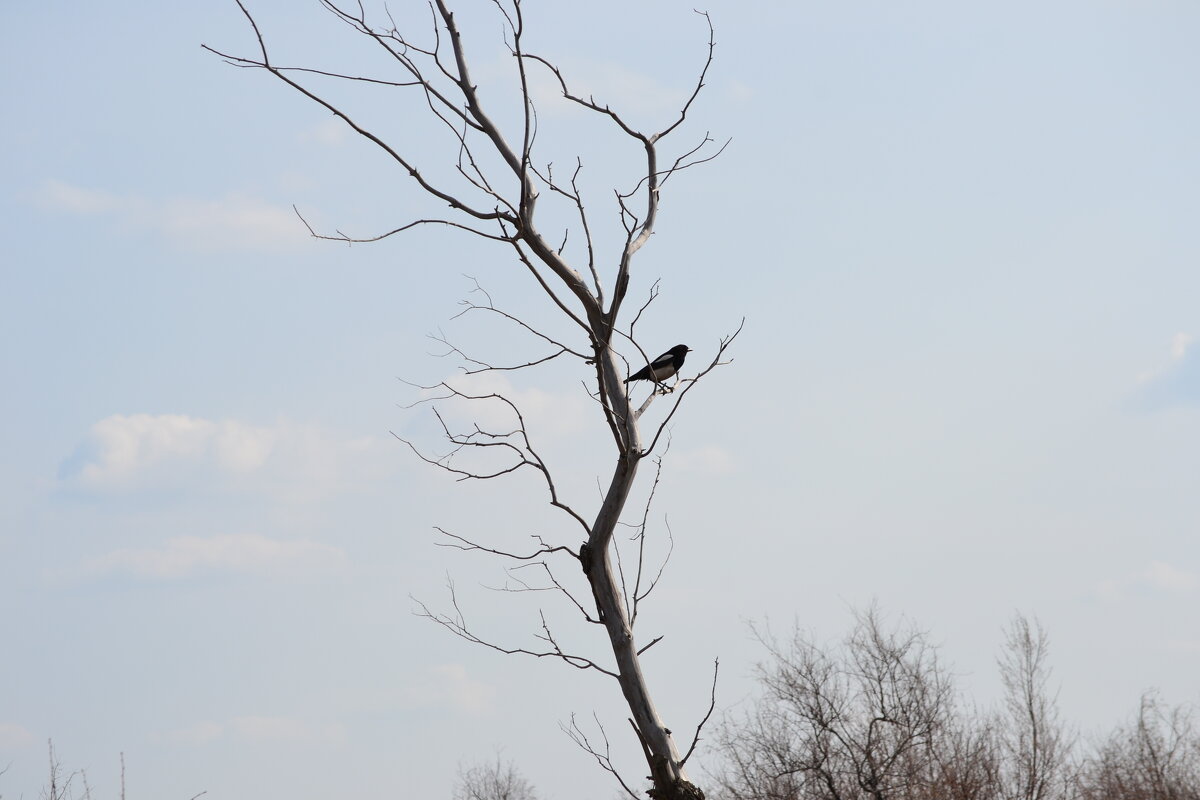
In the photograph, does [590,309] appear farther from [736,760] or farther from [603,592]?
[736,760]

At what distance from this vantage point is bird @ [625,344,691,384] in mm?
4707

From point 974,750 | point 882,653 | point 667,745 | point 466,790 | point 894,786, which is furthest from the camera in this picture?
point 466,790

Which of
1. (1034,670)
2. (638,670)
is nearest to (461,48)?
(638,670)

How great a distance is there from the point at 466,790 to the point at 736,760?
98.7 feet

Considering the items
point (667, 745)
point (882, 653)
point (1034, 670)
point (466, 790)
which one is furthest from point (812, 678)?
point (466, 790)

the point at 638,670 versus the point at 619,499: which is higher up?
the point at 619,499

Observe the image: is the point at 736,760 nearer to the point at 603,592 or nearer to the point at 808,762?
the point at 808,762

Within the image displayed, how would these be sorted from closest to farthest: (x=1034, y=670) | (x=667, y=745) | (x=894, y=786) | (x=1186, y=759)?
(x=667, y=745), (x=894, y=786), (x=1034, y=670), (x=1186, y=759)

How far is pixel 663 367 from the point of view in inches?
292

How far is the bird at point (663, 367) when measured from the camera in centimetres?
471

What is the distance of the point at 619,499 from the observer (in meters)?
4.34

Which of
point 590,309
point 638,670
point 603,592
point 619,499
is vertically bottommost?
point 638,670

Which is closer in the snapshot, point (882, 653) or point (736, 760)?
point (736, 760)

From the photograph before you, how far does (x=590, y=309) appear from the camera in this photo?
4.36m
